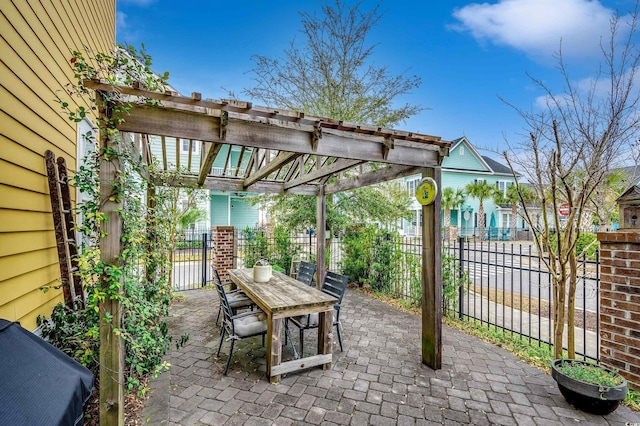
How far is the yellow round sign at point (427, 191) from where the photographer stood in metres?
3.35

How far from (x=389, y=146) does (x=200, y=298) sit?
5189 millimetres

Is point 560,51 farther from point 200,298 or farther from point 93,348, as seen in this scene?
point 200,298

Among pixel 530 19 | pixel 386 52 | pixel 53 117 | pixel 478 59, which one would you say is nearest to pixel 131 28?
pixel 53 117

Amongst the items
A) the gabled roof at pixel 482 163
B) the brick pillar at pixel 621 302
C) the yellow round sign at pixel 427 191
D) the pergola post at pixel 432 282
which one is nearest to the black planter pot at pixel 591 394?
the brick pillar at pixel 621 302

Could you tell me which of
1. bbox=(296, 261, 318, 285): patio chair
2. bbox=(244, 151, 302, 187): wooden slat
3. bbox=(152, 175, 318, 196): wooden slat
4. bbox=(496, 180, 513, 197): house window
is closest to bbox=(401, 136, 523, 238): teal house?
bbox=(496, 180, 513, 197): house window

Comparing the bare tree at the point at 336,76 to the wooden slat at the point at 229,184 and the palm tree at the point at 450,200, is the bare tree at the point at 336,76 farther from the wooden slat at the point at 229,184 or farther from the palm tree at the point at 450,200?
the palm tree at the point at 450,200

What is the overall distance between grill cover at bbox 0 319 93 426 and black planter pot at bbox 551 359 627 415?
3.61 m

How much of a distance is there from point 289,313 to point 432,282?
1.68m

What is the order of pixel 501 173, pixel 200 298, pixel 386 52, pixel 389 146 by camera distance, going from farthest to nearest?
pixel 501 173, pixel 386 52, pixel 200 298, pixel 389 146

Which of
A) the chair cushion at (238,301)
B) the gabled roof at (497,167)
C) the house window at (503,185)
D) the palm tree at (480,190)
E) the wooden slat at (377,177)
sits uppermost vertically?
the gabled roof at (497,167)

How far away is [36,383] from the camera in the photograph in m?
1.38

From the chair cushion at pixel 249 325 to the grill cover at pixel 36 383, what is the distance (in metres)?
1.81

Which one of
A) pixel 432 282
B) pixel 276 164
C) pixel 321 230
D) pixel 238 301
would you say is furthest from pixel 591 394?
pixel 321 230

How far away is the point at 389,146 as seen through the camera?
3.23m
